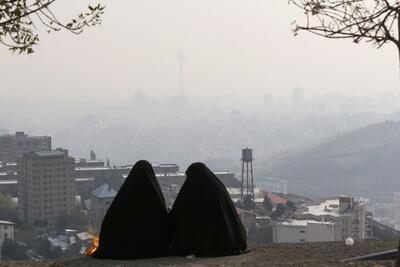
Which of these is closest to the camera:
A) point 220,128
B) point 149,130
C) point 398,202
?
point 398,202

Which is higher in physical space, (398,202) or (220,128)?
(220,128)

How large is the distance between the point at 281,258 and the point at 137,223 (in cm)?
156

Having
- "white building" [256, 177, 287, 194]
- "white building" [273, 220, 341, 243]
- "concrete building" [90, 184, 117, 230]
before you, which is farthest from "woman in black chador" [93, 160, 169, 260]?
"white building" [256, 177, 287, 194]

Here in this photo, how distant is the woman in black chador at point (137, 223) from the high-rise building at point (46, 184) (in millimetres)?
61959

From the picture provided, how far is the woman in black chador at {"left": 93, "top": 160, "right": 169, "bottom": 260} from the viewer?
810 cm

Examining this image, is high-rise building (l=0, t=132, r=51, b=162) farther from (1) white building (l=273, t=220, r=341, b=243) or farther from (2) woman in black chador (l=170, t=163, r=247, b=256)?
(2) woman in black chador (l=170, t=163, r=247, b=256)

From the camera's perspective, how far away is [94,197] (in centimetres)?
6494

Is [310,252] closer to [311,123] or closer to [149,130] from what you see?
[149,130]

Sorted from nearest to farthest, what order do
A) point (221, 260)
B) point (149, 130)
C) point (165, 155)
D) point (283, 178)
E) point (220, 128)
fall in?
point (221, 260) < point (283, 178) < point (165, 155) < point (149, 130) < point (220, 128)

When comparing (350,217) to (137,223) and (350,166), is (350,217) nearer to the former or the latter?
(137,223)

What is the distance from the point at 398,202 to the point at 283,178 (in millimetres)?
27422

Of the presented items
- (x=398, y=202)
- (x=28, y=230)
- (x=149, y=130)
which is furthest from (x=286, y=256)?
(x=149, y=130)

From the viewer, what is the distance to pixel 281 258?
25.1 feet

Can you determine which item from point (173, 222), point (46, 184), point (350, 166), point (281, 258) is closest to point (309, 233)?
point (173, 222)
